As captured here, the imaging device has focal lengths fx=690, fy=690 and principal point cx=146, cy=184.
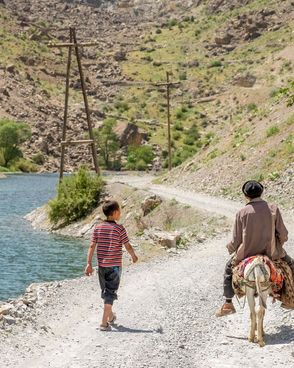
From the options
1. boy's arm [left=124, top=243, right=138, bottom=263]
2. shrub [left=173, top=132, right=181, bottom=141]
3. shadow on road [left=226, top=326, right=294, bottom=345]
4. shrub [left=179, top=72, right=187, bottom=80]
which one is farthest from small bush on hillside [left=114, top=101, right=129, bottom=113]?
shadow on road [left=226, top=326, right=294, bottom=345]

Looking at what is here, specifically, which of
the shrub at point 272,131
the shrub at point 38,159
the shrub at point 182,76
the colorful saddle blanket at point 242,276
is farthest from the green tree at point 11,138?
the colorful saddle blanket at point 242,276

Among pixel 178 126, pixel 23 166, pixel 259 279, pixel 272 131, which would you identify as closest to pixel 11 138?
pixel 23 166

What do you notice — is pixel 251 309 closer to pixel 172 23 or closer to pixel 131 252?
pixel 131 252

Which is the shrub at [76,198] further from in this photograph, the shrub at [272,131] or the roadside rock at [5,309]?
the roadside rock at [5,309]

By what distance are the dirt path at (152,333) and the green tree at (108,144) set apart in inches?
3464

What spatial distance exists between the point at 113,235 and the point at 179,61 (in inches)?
5201

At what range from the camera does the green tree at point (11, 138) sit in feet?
309

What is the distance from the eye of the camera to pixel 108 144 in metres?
104

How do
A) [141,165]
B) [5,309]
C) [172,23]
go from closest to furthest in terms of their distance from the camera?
[5,309], [141,165], [172,23]

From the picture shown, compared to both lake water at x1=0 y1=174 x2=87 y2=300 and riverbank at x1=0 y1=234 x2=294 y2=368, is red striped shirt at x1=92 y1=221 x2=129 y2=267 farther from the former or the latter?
lake water at x1=0 y1=174 x2=87 y2=300

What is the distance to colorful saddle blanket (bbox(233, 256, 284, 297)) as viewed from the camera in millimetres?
9164

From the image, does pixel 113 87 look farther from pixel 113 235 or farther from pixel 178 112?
pixel 113 235

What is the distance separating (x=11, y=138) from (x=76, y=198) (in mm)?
62840

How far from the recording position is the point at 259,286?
898 cm
